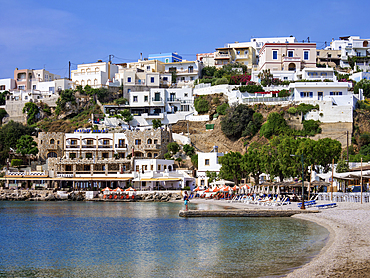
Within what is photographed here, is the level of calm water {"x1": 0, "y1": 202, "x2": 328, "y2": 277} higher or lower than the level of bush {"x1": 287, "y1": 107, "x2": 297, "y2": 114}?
lower

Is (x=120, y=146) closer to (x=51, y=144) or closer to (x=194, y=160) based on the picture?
(x=51, y=144)

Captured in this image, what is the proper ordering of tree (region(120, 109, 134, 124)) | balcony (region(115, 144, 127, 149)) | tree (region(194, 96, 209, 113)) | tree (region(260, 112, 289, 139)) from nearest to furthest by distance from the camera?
tree (region(260, 112, 289, 139))
balcony (region(115, 144, 127, 149))
tree (region(194, 96, 209, 113))
tree (region(120, 109, 134, 124))

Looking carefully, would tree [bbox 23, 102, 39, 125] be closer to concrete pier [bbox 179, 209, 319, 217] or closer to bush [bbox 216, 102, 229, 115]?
bush [bbox 216, 102, 229, 115]

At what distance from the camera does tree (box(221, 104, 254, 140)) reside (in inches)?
2479

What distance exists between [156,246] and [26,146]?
159 feet


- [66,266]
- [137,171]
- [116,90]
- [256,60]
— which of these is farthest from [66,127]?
[66,266]

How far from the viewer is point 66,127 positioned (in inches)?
2867

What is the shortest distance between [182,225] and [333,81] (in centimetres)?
4565

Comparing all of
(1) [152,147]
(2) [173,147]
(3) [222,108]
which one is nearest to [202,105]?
(3) [222,108]

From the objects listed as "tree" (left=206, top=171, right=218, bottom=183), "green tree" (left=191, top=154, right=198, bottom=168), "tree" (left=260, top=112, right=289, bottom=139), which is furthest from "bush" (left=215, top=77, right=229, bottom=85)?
"tree" (left=206, top=171, right=218, bottom=183)

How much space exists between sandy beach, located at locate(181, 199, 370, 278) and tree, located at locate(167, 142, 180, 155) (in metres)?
34.3

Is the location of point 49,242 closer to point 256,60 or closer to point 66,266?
point 66,266

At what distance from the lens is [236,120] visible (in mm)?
63375

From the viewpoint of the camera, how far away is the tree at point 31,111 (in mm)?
76750
